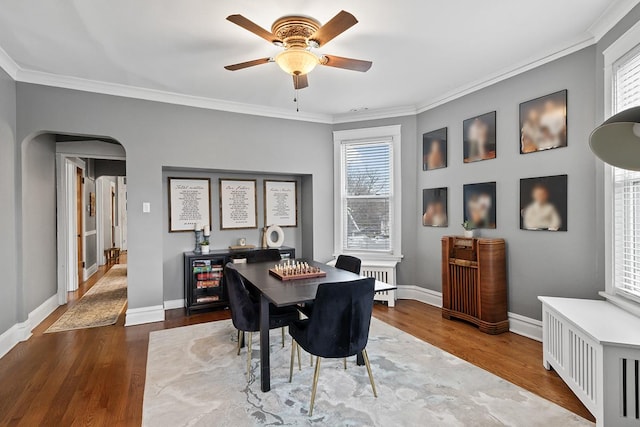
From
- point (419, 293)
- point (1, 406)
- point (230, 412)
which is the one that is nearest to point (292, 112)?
point (419, 293)

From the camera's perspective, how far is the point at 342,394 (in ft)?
7.80

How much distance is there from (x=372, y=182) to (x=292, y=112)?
5.13 ft

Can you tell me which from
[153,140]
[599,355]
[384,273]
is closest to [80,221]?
[153,140]

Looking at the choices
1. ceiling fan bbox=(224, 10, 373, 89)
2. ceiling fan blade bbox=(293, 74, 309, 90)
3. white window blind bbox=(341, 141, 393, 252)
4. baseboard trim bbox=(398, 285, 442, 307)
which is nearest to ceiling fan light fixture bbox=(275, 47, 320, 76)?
ceiling fan bbox=(224, 10, 373, 89)

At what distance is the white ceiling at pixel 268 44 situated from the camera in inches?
95.3

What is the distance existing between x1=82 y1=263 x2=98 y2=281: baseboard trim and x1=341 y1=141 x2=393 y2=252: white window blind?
494cm

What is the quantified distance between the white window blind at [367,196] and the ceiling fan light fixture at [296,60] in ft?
8.52

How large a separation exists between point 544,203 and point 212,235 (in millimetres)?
4031

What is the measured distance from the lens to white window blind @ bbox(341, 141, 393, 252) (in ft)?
16.4

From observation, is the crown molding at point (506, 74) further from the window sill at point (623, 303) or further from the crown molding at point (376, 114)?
the window sill at point (623, 303)

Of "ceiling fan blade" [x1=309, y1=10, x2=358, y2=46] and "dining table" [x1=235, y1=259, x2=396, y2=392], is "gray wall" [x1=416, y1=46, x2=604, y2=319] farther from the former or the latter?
"ceiling fan blade" [x1=309, y1=10, x2=358, y2=46]

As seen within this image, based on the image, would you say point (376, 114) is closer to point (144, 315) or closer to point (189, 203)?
point (189, 203)

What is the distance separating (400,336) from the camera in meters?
3.45

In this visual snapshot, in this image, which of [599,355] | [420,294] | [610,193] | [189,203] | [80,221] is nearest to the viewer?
[599,355]
